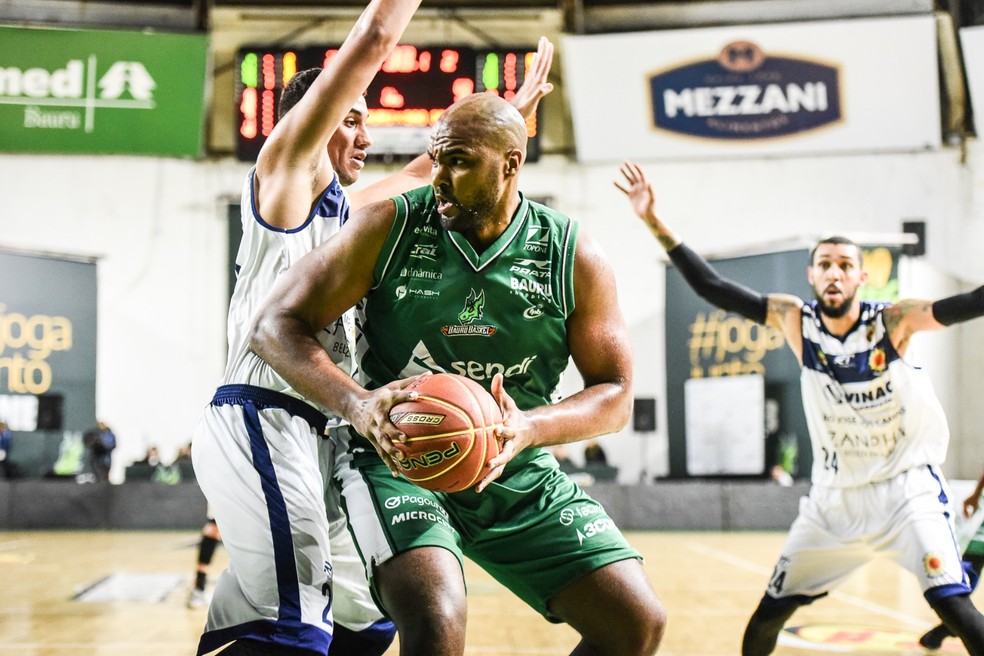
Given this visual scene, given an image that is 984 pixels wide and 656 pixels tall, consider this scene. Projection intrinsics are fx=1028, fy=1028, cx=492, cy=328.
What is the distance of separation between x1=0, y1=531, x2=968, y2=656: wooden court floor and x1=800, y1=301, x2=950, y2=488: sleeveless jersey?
1289 mm

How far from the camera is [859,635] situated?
5.85 m

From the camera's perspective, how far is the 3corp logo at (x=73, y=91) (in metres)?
15.1

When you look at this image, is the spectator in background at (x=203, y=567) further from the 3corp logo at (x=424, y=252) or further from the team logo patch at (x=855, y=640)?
the 3corp logo at (x=424, y=252)

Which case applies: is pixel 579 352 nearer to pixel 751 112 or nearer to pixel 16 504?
pixel 16 504

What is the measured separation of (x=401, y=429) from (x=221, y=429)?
2.59 ft

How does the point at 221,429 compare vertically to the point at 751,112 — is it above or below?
below

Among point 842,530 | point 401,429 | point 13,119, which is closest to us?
point 401,429

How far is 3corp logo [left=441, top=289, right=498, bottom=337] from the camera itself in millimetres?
2730

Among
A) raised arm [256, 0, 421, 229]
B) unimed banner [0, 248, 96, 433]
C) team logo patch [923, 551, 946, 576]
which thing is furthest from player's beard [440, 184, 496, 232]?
unimed banner [0, 248, 96, 433]

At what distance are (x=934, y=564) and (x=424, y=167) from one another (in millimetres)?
2525

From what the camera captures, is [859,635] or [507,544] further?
[859,635]

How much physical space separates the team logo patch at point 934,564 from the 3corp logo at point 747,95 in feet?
39.3

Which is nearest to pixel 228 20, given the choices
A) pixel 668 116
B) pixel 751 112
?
pixel 668 116

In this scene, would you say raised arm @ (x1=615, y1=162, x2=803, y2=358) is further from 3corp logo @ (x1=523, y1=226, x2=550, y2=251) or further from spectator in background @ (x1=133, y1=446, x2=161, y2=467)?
spectator in background @ (x1=133, y1=446, x2=161, y2=467)
